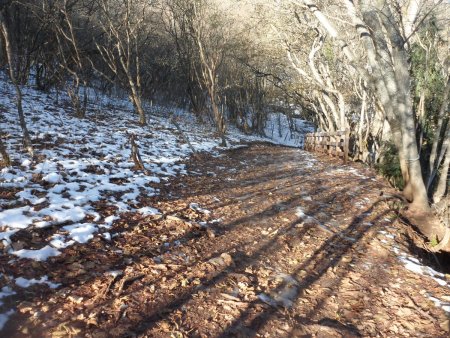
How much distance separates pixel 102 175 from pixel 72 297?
3846mm

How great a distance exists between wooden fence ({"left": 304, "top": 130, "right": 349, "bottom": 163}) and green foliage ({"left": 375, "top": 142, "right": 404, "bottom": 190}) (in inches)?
69.0

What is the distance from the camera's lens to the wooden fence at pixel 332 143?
1282cm

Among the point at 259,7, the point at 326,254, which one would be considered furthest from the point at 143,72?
the point at 326,254

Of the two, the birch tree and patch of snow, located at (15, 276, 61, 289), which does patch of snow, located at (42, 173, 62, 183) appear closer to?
patch of snow, located at (15, 276, 61, 289)

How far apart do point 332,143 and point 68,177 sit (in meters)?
11.2

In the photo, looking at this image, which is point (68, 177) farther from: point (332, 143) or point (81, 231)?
point (332, 143)

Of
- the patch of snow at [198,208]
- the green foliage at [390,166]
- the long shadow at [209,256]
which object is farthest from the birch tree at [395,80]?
the patch of snow at [198,208]

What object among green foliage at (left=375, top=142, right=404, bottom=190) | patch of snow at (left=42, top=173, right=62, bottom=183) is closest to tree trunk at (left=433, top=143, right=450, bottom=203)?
green foliage at (left=375, top=142, right=404, bottom=190)

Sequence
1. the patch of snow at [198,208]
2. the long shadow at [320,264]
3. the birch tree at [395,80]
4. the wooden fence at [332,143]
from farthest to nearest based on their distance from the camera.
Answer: the wooden fence at [332,143]
the birch tree at [395,80]
the patch of snow at [198,208]
the long shadow at [320,264]

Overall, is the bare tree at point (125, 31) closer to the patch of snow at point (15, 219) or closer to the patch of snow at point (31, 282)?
the patch of snow at point (15, 219)

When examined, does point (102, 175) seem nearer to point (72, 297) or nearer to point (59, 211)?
point (59, 211)

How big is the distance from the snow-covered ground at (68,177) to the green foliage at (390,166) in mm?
5636

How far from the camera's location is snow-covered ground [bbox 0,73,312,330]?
4.02 metres

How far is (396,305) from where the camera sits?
363 centimetres
